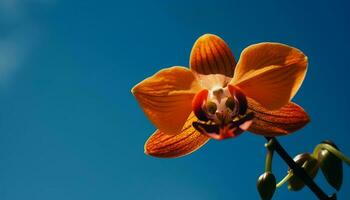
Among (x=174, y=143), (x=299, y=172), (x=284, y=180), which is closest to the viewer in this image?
(x=299, y=172)

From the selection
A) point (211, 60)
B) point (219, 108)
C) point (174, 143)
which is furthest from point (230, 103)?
point (174, 143)

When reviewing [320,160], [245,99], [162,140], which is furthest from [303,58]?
[162,140]

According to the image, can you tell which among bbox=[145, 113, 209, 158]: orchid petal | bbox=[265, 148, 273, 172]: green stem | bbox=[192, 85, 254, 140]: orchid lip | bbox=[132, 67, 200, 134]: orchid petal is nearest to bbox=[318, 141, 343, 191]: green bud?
bbox=[265, 148, 273, 172]: green stem

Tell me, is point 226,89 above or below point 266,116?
above

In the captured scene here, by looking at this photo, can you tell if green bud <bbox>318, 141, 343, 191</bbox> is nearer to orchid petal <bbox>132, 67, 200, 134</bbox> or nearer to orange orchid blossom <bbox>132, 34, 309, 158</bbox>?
orange orchid blossom <bbox>132, 34, 309, 158</bbox>

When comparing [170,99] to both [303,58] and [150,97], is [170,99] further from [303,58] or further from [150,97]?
[303,58]

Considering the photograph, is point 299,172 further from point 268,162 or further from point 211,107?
point 211,107
